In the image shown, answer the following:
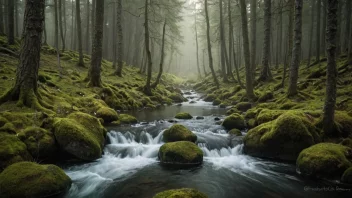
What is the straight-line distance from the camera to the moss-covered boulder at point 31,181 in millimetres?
5136


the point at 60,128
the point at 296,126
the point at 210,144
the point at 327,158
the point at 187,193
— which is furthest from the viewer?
the point at 210,144

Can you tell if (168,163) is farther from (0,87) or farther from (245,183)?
(0,87)

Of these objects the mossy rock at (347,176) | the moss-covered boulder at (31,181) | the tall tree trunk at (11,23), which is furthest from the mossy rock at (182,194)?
the tall tree trunk at (11,23)

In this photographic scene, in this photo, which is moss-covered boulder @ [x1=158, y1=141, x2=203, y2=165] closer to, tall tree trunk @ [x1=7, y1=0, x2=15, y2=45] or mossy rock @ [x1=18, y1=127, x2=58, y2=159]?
mossy rock @ [x1=18, y1=127, x2=58, y2=159]

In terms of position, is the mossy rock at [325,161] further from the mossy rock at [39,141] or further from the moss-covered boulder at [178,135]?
the mossy rock at [39,141]

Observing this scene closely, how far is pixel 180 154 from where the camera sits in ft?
26.2

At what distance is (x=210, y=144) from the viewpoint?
32.1 feet

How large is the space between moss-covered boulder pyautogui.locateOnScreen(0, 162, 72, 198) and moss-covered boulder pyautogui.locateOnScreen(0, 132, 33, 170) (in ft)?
2.26

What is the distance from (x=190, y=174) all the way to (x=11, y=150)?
4774mm

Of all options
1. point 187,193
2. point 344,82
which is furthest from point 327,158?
point 344,82

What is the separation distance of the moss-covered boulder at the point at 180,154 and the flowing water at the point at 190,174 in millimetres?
319

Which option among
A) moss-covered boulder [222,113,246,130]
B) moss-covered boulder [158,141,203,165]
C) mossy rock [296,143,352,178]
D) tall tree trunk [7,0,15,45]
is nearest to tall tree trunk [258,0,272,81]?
moss-covered boulder [222,113,246,130]

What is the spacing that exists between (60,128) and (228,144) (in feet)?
20.0

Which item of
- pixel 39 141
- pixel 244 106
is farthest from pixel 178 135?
pixel 244 106
